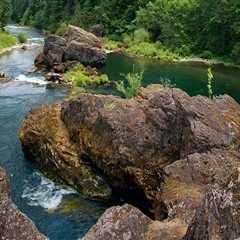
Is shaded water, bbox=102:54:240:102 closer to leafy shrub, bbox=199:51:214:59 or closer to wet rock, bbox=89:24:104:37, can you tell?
leafy shrub, bbox=199:51:214:59

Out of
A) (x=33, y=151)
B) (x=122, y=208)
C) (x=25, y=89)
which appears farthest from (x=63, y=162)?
(x=25, y=89)

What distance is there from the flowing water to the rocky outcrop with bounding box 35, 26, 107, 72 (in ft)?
7.09

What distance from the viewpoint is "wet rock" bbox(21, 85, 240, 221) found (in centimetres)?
2730

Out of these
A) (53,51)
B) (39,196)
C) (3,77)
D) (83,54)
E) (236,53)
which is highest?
(39,196)

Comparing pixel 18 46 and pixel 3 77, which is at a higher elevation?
pixel 3 77

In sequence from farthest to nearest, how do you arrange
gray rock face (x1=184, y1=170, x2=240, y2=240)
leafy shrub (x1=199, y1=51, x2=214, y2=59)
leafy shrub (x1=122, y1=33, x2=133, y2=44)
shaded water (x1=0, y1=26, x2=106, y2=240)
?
1. leafy shrub (x1=122, y1=33, x2=133, y2=44)
2. leafy shrub (x1=199, y1=51, x2=214, y2=59)
3. shaded water (x1=0, y1=26, x2=106, y2=240)
4. gray rock face (x1=184, y1=170, x2=240, y2=240)

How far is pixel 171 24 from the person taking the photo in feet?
353

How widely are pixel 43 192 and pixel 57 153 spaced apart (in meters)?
3.02

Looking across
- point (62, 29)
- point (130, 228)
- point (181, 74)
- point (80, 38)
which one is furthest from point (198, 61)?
point (130, 228)

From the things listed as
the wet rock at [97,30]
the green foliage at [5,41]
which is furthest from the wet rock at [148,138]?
the wet rock at [97,30]

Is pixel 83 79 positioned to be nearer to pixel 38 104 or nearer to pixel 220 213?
pixel 38 104

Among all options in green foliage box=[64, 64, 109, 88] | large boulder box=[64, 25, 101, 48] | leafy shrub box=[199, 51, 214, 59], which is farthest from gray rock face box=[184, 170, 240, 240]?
leafy shrub box=[199, 51, 214, 59]

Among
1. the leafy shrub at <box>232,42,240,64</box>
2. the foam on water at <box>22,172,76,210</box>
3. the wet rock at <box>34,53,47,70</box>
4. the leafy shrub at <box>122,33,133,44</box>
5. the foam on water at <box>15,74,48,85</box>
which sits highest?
the foam on water at <box>22,172,76,210</box>

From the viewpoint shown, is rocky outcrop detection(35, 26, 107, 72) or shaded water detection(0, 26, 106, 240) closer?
shaded water detection(0, 26, 106, 240)
